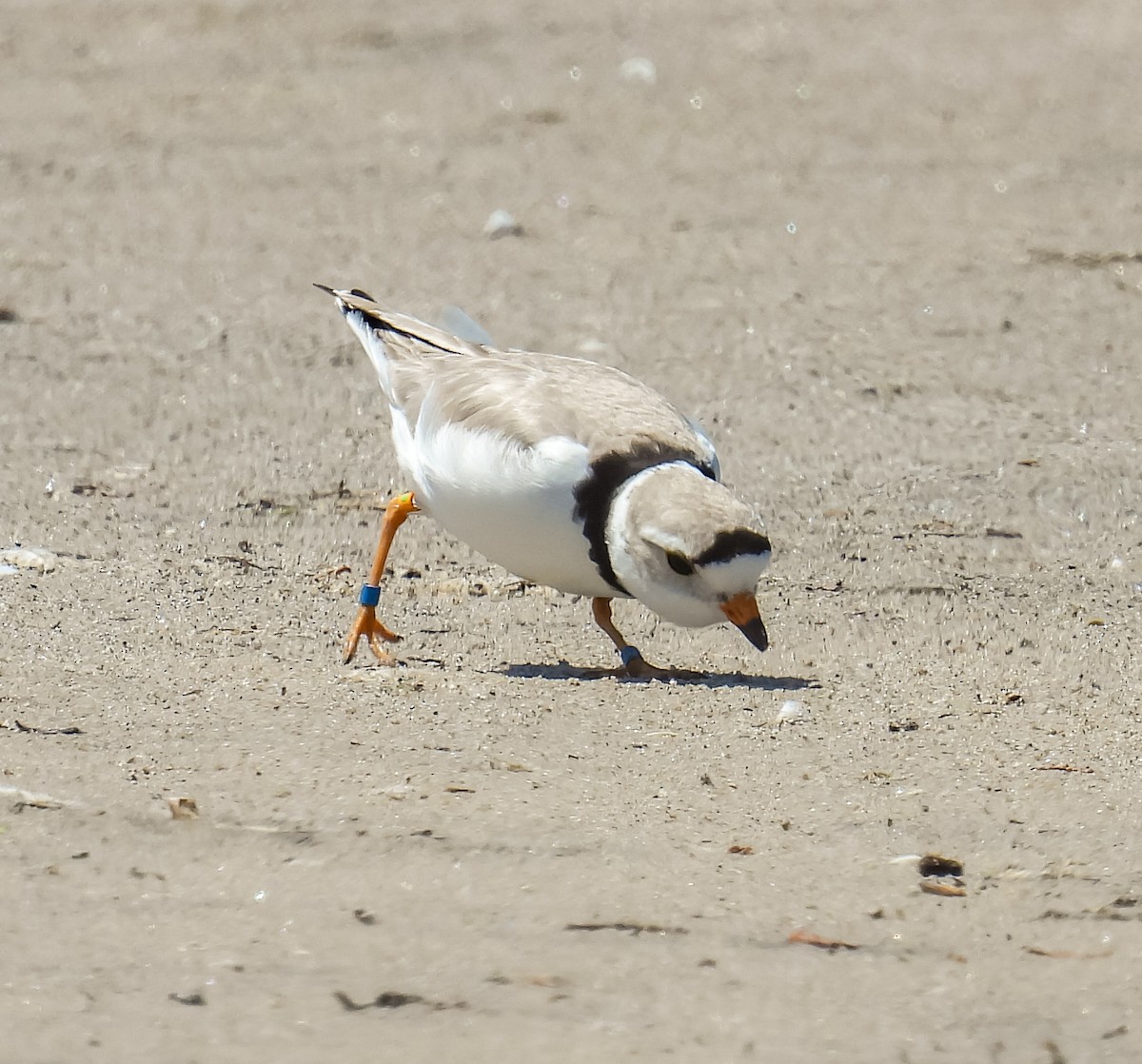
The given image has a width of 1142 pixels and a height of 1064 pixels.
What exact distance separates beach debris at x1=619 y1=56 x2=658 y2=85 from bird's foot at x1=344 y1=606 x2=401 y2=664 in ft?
24.2

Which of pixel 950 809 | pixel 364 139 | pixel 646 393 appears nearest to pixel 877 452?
pixel 646 393

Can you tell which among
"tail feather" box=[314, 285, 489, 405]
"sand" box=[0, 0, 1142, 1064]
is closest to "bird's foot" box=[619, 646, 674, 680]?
"sand" box=[0, 0, 1142, 1064]

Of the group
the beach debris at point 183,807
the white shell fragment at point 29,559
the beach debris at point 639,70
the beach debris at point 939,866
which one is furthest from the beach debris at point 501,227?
the beach debris at point 939,866

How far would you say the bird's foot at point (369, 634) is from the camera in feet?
16.4

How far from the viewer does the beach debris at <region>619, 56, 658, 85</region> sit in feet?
38.9

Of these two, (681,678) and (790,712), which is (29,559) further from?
→ (790,712)

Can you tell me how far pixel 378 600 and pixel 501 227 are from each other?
15.1 ft

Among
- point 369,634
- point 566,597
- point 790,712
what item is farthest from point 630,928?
point 566,597

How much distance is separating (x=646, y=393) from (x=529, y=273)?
373 centimetres

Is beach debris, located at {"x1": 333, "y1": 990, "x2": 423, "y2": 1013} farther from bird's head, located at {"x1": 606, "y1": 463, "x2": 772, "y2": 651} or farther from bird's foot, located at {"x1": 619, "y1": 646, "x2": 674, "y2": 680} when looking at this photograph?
bird's foot, located at {"x1": 619, "y1": 646, "x2": 674, "y2": 680}

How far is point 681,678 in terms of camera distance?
4.91m

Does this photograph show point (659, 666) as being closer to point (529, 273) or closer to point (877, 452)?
point (877, 452)

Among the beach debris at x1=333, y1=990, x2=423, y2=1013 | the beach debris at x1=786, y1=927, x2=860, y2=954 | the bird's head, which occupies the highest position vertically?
the bird's head

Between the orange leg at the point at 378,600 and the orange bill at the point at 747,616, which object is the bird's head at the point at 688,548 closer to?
the orange bill at the point at 747,616
